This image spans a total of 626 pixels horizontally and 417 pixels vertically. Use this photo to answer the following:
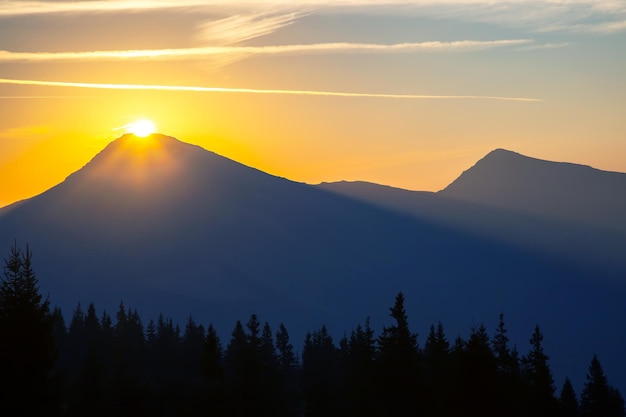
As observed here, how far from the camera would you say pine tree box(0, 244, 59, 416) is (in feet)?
113

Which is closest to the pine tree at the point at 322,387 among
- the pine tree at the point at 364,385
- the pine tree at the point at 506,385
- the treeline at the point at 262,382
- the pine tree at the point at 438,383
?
the treeline at the point at 262,382

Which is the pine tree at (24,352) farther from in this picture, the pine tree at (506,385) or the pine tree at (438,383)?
the pine tree at (506,385)

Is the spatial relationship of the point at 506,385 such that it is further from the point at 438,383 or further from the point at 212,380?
the point at 212,380

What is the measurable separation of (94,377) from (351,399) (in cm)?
1725

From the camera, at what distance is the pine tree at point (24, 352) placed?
113 feet

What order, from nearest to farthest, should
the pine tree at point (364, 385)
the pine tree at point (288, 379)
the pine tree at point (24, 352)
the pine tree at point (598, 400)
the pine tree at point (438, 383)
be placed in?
the pine tree at point (24, 352)
the pine tree at point (438, 383)
the pine tree at point (364, 385)
the pine tree at point (288, 379)
the pine tree at point (598, 400)

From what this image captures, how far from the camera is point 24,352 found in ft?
115

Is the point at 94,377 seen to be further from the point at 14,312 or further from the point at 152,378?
the point at 14,312

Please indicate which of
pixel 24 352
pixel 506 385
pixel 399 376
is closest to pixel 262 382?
pixel 399 376

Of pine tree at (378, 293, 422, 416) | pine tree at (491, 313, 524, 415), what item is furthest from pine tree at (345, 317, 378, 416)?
pine tree at (491, 313, 524, 415)

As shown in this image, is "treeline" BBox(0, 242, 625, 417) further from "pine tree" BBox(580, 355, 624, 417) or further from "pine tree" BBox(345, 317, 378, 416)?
"pine tree" BBox(580, 355, 624, 417)

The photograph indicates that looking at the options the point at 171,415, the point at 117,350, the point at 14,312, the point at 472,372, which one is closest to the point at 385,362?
the point at 472,372

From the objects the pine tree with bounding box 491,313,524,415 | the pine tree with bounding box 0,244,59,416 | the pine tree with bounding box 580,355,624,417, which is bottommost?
the pine tree with bounding box 580,355,624,417

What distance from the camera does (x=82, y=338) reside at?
4946 inches
